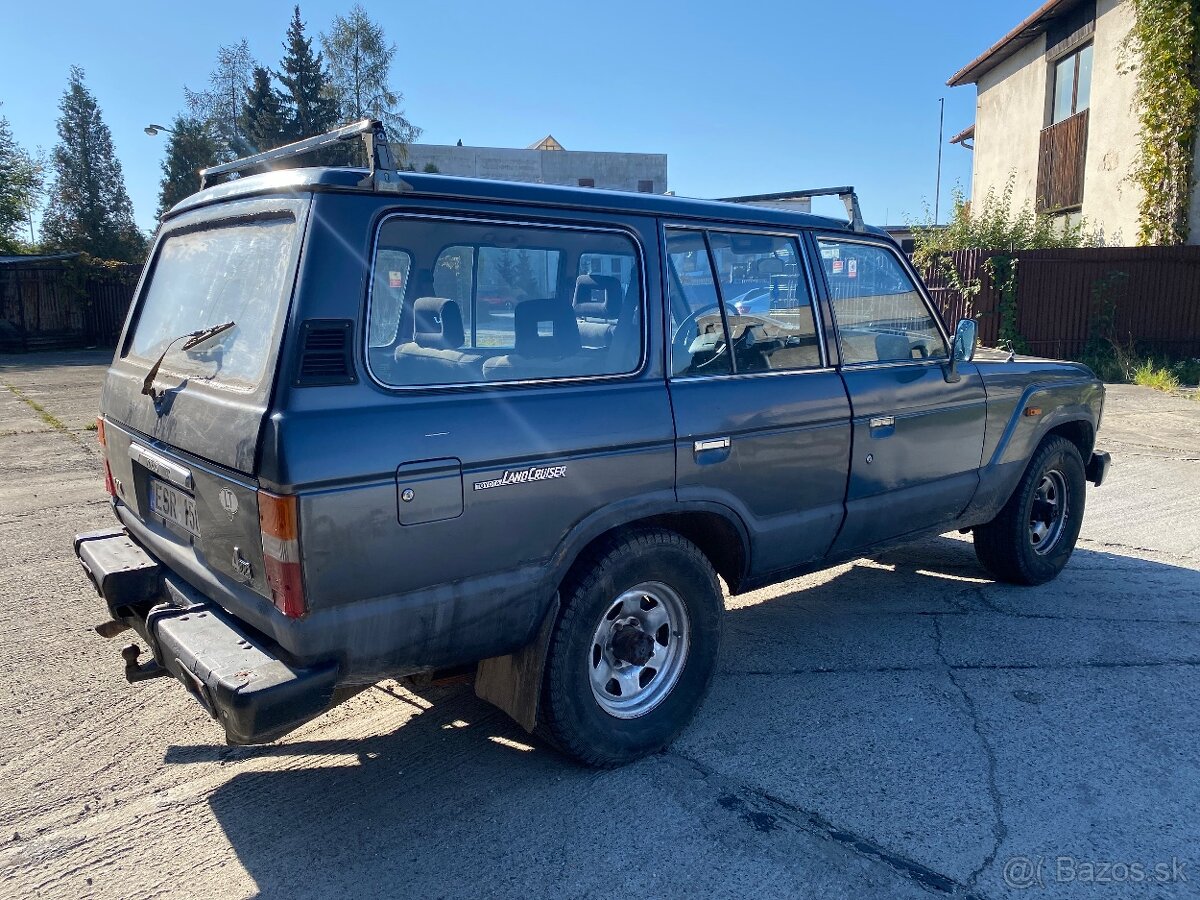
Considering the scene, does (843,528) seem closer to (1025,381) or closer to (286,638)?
(1025,381)

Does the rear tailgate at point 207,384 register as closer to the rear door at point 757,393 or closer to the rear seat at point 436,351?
the rear seat at point 436,351

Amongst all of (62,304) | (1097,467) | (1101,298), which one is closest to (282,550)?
(1097,467)

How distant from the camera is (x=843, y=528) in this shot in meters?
3.85

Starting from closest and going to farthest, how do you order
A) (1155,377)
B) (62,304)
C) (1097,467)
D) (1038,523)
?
(1038,523), (1097,467), (1155,377), (62,304)

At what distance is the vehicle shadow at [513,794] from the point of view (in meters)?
2.68

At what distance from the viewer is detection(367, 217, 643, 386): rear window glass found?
2.68 m

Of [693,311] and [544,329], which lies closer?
[544,329]

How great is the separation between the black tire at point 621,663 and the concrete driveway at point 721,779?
14 cm

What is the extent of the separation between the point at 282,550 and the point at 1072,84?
19.1m

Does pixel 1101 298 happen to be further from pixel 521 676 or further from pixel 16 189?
pixel 16 189

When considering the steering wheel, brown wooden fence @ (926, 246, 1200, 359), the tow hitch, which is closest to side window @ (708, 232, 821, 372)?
the steering wheel

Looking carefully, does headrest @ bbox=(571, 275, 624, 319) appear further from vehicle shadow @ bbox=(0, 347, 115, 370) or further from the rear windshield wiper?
vehicle shadow @ bbox=(0, 347, 115, 370)

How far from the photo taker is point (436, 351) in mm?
2793

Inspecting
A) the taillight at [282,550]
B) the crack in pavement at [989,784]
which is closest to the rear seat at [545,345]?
the taillight at [282,550]
